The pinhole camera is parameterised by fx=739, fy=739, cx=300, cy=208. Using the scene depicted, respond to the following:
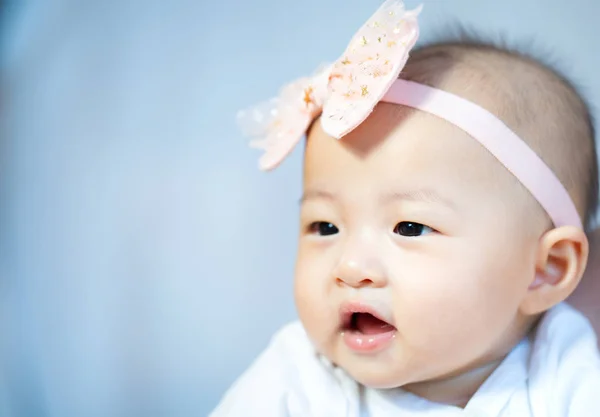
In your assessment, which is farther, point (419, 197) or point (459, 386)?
point (459, 386)

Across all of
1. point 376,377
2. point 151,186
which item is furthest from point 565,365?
point 151,186

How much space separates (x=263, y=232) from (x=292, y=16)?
381mm

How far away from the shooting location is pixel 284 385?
1.00 metres

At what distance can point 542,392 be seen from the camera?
92 centimetres

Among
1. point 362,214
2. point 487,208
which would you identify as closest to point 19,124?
point 362,214

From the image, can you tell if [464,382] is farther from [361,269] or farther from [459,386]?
[361,269]

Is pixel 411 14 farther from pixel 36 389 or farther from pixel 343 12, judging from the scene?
pixel 36 389

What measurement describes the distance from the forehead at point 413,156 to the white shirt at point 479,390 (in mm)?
249

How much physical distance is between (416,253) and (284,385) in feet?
0.92

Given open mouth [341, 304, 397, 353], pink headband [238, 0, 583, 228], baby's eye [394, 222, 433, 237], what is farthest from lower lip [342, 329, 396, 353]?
pink headband [238, 0, 583, 228]

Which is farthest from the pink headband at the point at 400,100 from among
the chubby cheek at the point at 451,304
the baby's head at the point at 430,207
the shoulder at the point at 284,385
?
the shoulder at the point at 284,385

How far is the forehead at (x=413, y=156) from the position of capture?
0.86 m

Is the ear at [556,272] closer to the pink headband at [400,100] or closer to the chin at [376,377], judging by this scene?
the pink headband at [400,100]

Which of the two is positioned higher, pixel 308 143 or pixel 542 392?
pixel 308 143
